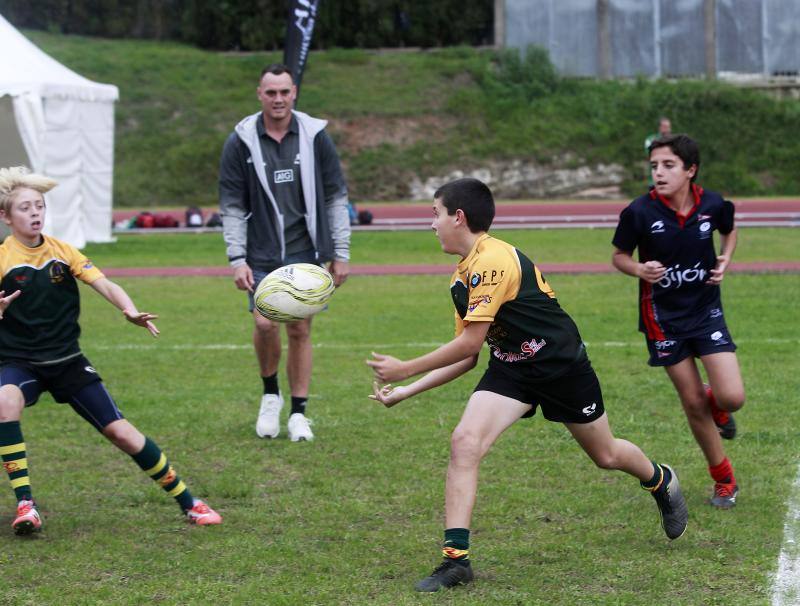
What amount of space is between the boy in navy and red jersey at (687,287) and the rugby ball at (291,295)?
1.66 m

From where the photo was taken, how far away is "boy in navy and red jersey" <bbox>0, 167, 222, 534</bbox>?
5719 mm

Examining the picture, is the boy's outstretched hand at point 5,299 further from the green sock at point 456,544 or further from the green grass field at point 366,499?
the green sock at point 456,544

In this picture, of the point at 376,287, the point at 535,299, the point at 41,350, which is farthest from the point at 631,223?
the point at 376,287

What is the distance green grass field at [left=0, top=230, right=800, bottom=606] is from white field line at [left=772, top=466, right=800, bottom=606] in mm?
57

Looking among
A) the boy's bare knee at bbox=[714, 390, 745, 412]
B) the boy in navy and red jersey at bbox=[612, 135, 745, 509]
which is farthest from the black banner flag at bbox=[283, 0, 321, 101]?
the boy's bare knee at bbox=[714, 390, 745, 412]

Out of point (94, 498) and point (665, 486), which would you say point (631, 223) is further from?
point (94, 498)

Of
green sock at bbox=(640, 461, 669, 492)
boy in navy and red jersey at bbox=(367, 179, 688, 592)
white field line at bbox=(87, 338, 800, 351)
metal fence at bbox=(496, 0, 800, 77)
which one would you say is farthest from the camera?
metal fence at bbox=(496, 0, 800, 77)

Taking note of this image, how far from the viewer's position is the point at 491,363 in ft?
16.8

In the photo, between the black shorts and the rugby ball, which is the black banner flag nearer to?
the rugby ball

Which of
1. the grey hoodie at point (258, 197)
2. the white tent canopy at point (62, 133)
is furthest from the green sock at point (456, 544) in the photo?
the white tent canopy at point (62, 133)

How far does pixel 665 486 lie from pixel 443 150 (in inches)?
1365

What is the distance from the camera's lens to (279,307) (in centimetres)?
650

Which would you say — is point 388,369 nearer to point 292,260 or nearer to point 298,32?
Answer: point 292,260

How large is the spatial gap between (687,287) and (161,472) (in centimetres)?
279
